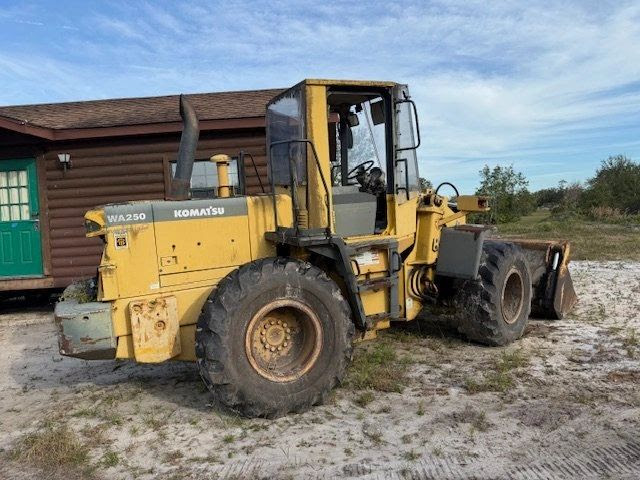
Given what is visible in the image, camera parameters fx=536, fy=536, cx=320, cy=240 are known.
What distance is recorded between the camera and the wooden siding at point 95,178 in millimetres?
10219

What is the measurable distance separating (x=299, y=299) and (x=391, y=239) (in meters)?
1.28

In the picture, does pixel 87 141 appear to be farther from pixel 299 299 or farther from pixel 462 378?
pixel 462 378

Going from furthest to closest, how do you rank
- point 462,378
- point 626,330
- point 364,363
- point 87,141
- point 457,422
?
1. point 87,141
2. point 626,330
3. point 364,363
4. point 462,378
5. point 457,422

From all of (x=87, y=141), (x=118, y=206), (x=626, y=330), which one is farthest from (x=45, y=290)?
(x=626, y=330)

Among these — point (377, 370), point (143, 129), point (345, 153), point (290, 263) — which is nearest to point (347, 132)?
point (345, 153)

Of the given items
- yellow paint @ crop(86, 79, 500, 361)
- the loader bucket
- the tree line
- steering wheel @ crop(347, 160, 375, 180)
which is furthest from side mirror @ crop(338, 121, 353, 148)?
the tree line

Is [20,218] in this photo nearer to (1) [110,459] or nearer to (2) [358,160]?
(2) [358,160]

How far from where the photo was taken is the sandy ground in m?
3.52

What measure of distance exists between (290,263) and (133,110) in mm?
8353

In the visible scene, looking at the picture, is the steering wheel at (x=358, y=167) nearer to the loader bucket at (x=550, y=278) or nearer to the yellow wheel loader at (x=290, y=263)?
the yellow wheel loader at (x=290, y=263)

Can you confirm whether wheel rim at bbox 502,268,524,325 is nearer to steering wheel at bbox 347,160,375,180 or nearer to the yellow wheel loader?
the yellow wheel loader

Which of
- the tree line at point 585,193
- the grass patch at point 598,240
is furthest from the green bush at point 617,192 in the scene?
the grass patch at point 598,240

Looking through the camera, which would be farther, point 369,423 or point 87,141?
point 87,141

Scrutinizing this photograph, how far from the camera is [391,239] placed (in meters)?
5.25
